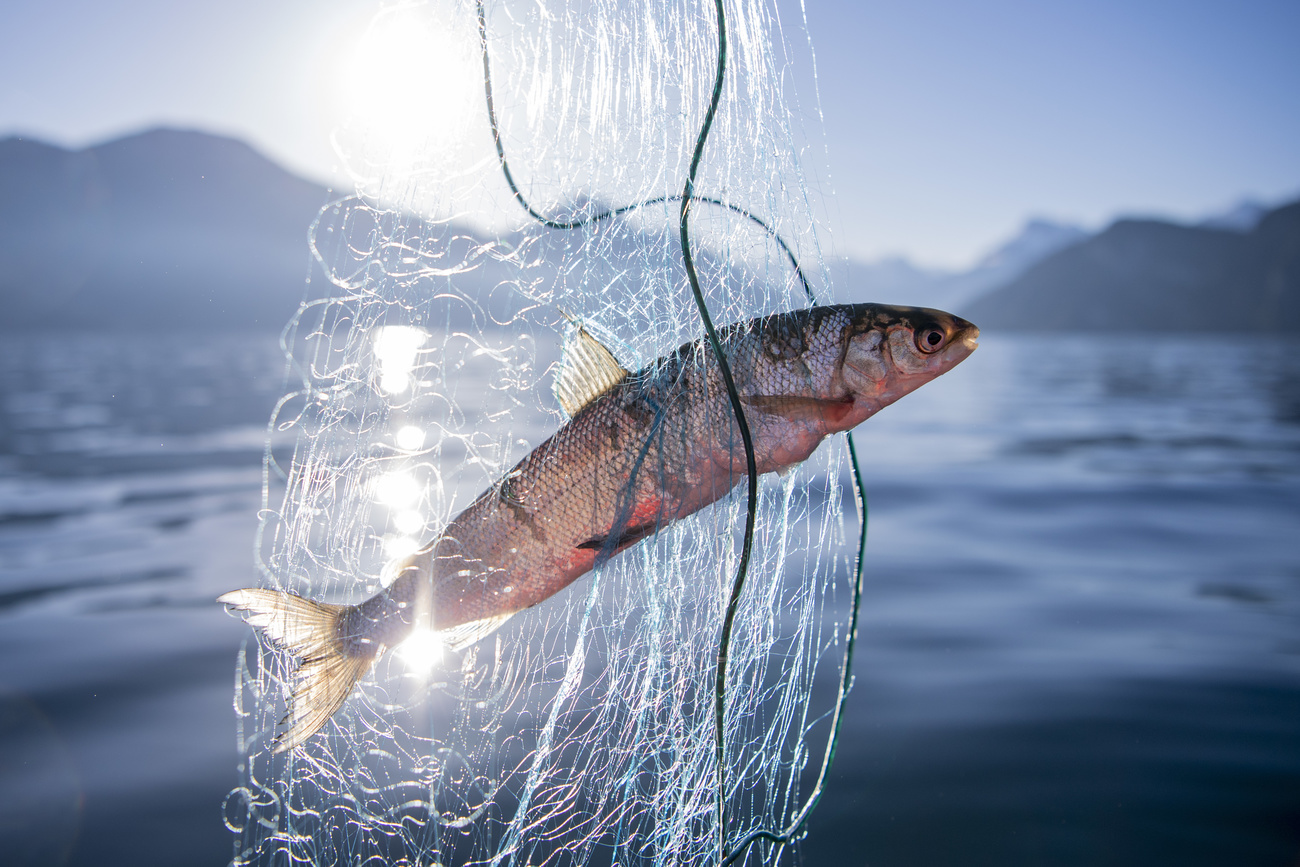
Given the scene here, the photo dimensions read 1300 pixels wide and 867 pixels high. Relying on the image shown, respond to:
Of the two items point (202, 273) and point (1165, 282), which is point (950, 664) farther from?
point (1165, 282)

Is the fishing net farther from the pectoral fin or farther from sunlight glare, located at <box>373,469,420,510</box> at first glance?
the pectoral fin

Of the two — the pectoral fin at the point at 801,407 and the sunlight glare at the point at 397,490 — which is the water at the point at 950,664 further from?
the pectoral fin at the point at 801,407

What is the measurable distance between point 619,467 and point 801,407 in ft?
1.38

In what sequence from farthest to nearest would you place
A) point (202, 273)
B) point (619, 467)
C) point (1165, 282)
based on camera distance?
point (1165, 282)
point (202, 273)
point (619, 467)

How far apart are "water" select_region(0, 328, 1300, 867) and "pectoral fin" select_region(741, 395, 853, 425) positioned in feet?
9.56

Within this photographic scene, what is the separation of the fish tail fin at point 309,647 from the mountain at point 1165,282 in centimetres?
13600

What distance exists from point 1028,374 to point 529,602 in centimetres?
4353

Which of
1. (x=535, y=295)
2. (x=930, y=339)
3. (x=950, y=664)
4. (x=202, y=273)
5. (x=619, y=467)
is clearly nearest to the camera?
(x=619, y=467)

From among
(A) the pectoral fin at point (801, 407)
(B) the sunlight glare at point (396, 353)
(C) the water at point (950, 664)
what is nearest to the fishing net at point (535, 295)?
(B) the sunlight glare at point (396, 353)

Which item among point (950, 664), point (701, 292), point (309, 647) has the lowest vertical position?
point (950, 664)

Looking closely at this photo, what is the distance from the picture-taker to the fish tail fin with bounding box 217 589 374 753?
1.65 metres

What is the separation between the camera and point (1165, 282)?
12462 centimetres

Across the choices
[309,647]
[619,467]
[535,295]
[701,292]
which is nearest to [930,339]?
[701,292]

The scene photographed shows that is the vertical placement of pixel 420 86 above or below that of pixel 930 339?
above
